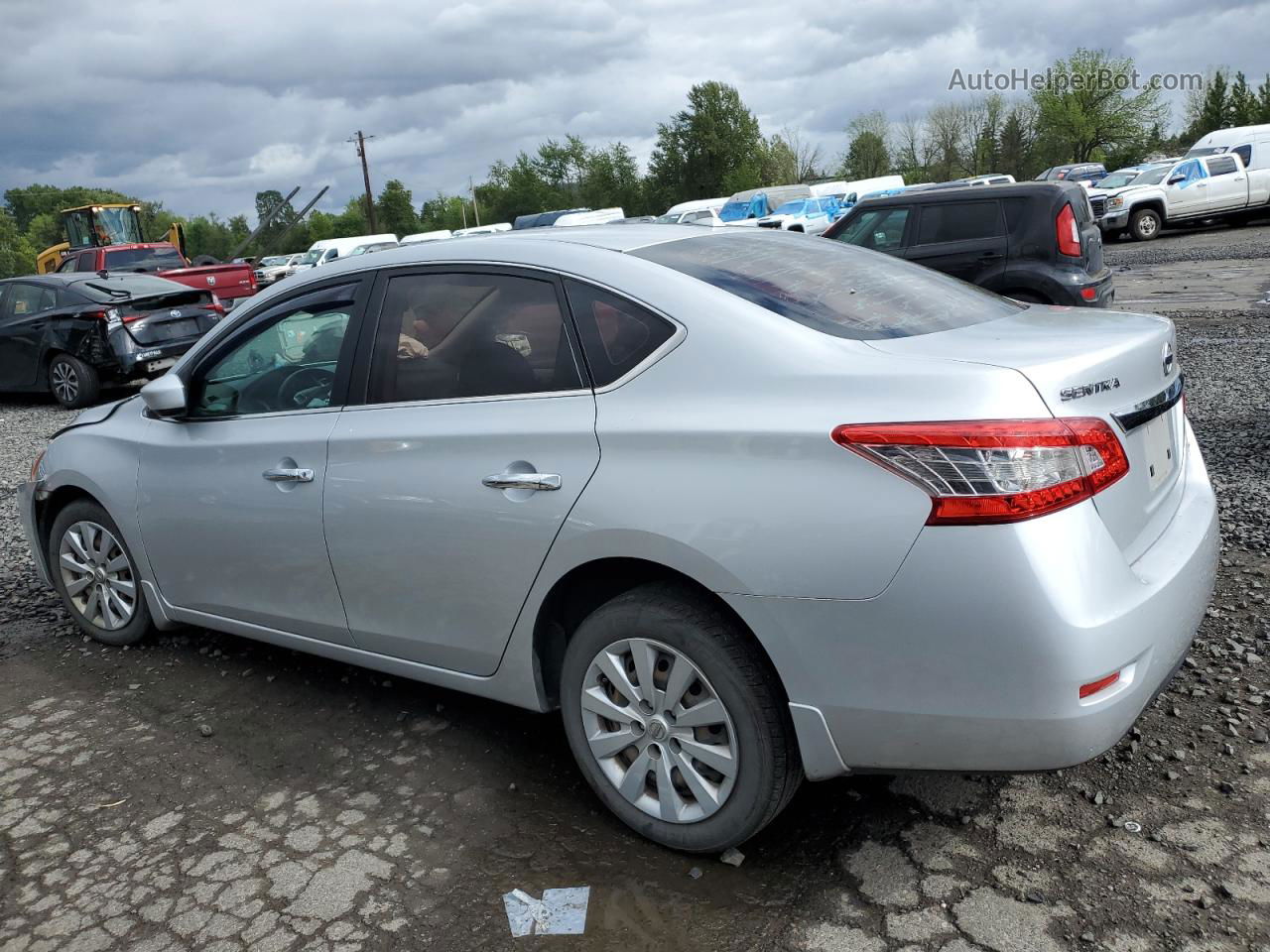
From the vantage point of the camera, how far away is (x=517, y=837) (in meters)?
3.03

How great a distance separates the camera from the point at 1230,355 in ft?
31.2

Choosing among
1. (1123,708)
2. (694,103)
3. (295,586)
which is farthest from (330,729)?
(694,103)

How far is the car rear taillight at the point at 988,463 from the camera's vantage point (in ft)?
7.32

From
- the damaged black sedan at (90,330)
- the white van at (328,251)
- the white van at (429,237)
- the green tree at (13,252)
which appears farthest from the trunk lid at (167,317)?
the green tree at (13,252)

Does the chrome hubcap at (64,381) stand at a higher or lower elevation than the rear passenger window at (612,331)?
lower

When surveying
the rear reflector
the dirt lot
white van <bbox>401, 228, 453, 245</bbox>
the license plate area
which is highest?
white van <bbox>401, 228, 453, 245</bbox>

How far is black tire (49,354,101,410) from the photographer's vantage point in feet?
39.5

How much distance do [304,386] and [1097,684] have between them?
8.69 feet

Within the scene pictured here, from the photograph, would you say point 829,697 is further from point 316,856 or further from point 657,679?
point 316,856

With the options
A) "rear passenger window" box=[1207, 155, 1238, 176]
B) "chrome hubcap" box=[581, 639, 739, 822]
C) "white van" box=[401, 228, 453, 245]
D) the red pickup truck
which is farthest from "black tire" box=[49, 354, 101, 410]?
"rear passenger window" box=[1207, 155, 1238, 176]

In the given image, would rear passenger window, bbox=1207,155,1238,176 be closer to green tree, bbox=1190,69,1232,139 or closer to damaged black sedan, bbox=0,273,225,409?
damaged black sedan, bbox=0,273,225,409

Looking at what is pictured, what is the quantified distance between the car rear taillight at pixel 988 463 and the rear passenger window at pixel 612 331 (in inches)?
28.1

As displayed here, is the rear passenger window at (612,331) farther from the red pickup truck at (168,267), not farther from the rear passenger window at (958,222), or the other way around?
the red pickup truck at (168,267)

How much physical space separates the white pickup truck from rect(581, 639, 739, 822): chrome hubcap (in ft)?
89.1
